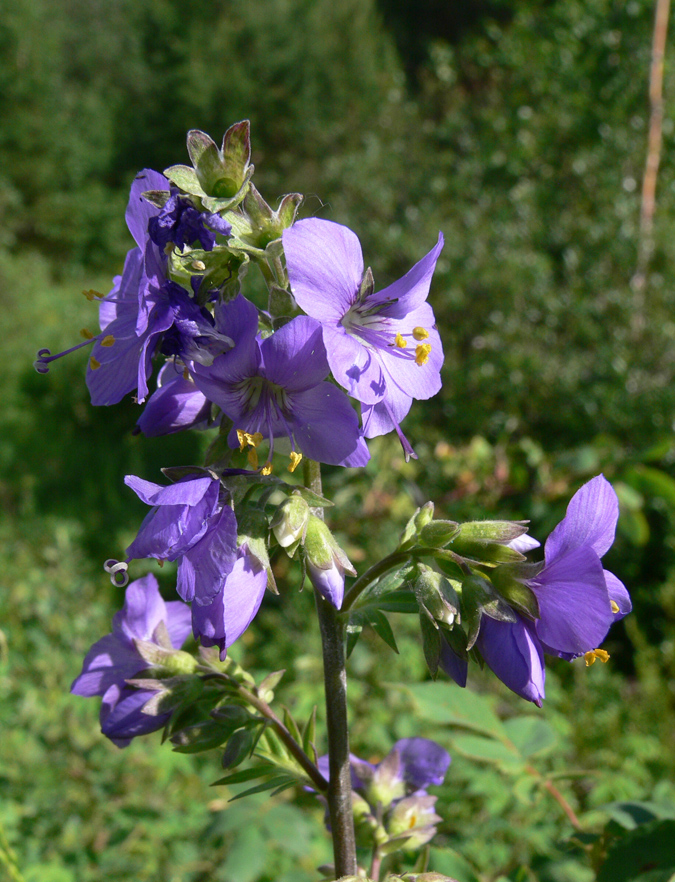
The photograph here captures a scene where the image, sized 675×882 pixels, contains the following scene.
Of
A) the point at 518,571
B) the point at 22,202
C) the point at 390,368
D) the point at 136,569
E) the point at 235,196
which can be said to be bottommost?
the point at 22,202

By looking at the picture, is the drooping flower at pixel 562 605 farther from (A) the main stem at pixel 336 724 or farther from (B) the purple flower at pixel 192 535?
(B) the purple flower at pixel 192 535

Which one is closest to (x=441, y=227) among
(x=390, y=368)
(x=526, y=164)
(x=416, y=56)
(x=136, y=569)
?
(x=526, y=164)

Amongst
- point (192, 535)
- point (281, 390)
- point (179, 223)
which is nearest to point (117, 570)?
point (192, 535)

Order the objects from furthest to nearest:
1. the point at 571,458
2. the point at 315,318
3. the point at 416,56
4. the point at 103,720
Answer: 1. the point at 416,56
2. the point at 571,458
3. the point at 103,720
4. the point at 315,318

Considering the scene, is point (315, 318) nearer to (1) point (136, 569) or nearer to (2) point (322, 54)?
(1) point (136, 569)

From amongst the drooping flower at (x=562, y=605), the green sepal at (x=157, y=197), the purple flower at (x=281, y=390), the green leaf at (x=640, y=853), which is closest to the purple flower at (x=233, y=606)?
the purple flower at (x=281, y=390)

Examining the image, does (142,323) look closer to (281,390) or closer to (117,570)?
(281,390)

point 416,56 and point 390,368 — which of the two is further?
point 416,56
